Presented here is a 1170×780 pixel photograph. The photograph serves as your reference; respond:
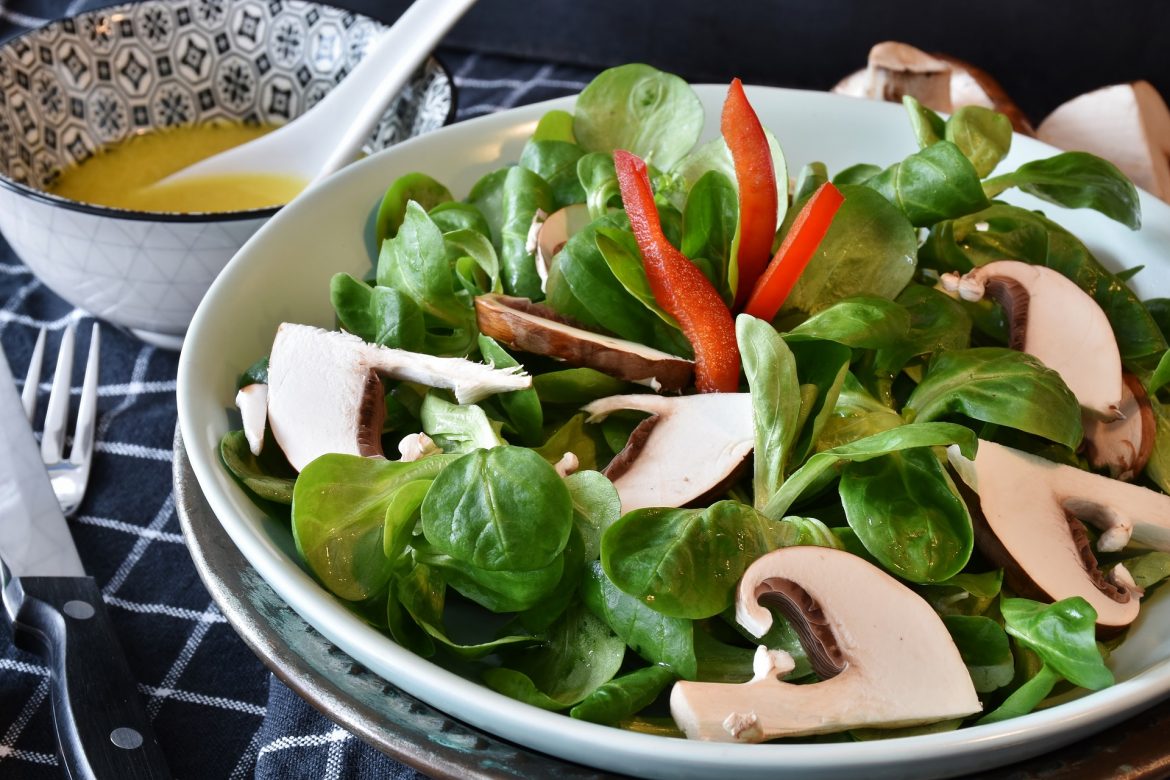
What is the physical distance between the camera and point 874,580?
0.52 meters

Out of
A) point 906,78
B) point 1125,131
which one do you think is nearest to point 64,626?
point 906,78

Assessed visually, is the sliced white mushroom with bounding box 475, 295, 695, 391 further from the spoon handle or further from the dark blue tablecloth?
the spoon handle

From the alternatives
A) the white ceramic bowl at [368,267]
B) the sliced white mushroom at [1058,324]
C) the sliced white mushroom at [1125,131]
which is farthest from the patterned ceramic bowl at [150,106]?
the sliced white mushroom at [1125,131]

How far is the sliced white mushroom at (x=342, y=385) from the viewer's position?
0.60m

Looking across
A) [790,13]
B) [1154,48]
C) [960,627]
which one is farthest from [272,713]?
[1154,48]

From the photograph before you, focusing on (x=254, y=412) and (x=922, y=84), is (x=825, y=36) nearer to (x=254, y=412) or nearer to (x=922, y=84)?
(x=922, y=84)

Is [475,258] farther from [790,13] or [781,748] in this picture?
[790,13]

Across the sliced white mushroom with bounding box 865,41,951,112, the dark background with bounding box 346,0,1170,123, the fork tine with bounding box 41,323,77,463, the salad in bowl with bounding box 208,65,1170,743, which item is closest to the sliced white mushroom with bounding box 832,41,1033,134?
the sliced white mushroom with bounding box 865,41,951,112

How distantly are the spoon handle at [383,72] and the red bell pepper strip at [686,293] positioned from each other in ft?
1.48

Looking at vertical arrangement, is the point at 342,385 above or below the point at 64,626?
above

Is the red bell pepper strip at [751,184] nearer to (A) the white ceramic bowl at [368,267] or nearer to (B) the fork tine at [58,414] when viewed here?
(A) the white ceramic bowl at [368,267]

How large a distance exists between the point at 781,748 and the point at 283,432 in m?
0.33

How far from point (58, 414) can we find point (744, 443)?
59cm

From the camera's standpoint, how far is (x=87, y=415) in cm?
88
